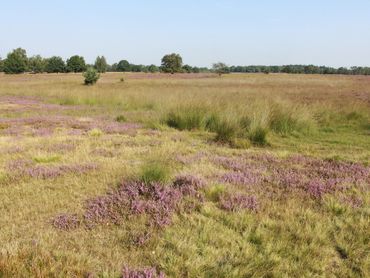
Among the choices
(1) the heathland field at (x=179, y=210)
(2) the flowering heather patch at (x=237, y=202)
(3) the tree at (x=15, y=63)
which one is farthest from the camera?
(3) the tree at (x=15, y=63)

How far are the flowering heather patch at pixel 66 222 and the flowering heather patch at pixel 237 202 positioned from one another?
2.13 metres

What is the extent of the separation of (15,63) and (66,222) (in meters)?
121

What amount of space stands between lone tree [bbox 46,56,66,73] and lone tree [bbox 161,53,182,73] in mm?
32109

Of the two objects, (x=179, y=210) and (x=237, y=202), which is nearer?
(x=179, y=210)

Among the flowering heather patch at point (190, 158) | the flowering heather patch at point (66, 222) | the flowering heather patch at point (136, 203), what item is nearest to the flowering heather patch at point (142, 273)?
the flowering heather patch at point (136, 203)

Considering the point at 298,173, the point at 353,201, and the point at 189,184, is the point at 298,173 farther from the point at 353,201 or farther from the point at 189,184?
the point at 189,184

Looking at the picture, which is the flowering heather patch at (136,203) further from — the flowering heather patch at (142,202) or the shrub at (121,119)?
the shrub at (121,119)

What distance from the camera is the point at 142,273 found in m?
4.03

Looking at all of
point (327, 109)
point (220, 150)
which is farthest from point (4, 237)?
point (327, 109)

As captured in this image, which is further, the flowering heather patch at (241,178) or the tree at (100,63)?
the tree at (100,63)

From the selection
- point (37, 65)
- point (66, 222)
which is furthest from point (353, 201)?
point (37, 65)

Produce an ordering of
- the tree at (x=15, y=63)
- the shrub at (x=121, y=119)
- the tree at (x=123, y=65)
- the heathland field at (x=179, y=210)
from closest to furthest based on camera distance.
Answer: the heathland field at (x=179, y=210)
the shrub at (x=121, y=119)
the tree at (x=15, y=63)
the tree at (x=123, y=65)

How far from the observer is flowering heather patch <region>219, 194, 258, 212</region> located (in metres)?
5.83

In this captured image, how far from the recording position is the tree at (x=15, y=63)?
113625 mm
